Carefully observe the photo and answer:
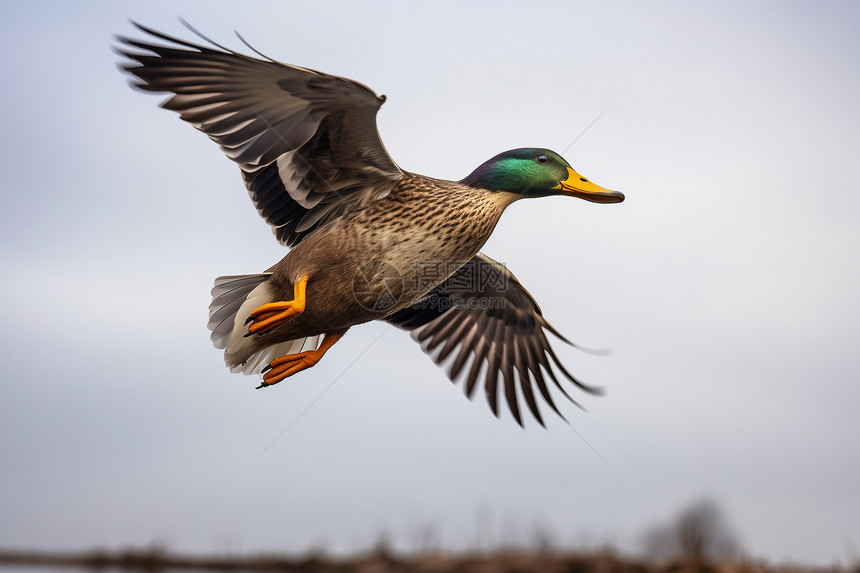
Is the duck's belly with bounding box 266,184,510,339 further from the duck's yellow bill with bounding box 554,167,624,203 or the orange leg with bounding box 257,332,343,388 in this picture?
the duck's yellow bill with bounding box 554,167,624,203

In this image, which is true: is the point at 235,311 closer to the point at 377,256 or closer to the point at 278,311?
the point at 278,311

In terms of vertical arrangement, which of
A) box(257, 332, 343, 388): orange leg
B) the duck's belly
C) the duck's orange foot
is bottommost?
box(257, 332, 343, 388): orange leg

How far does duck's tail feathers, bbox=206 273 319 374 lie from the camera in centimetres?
518

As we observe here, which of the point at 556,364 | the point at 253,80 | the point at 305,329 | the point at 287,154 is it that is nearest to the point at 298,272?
the point at 305,329

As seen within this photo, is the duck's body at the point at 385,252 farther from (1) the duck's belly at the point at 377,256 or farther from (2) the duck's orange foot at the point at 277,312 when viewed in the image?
(2) the duck's orange foot at the point at 277,312

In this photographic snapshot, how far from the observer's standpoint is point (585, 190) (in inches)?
216

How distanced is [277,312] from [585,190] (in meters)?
2.30

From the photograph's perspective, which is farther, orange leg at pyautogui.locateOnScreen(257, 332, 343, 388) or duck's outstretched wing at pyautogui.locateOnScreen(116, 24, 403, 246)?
orange leg at pyautogui.locateOnScreen(257, 332, 343, 388)

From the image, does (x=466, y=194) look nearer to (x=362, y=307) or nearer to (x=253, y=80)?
(x=362, y=307)

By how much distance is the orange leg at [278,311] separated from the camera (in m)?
4.56

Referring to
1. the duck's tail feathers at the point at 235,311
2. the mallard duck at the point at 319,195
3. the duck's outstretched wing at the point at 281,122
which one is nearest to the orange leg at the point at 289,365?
the mallard duck at the point at 319,195

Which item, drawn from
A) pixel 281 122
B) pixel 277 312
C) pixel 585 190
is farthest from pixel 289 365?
pixel 585 190

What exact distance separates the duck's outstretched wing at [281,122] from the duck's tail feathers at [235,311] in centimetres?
50

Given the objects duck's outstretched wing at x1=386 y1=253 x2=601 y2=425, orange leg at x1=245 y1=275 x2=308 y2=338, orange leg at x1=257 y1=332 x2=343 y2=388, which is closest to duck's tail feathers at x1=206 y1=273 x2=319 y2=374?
orange leg at x1=257 y1=332 x2=343 y2=388
